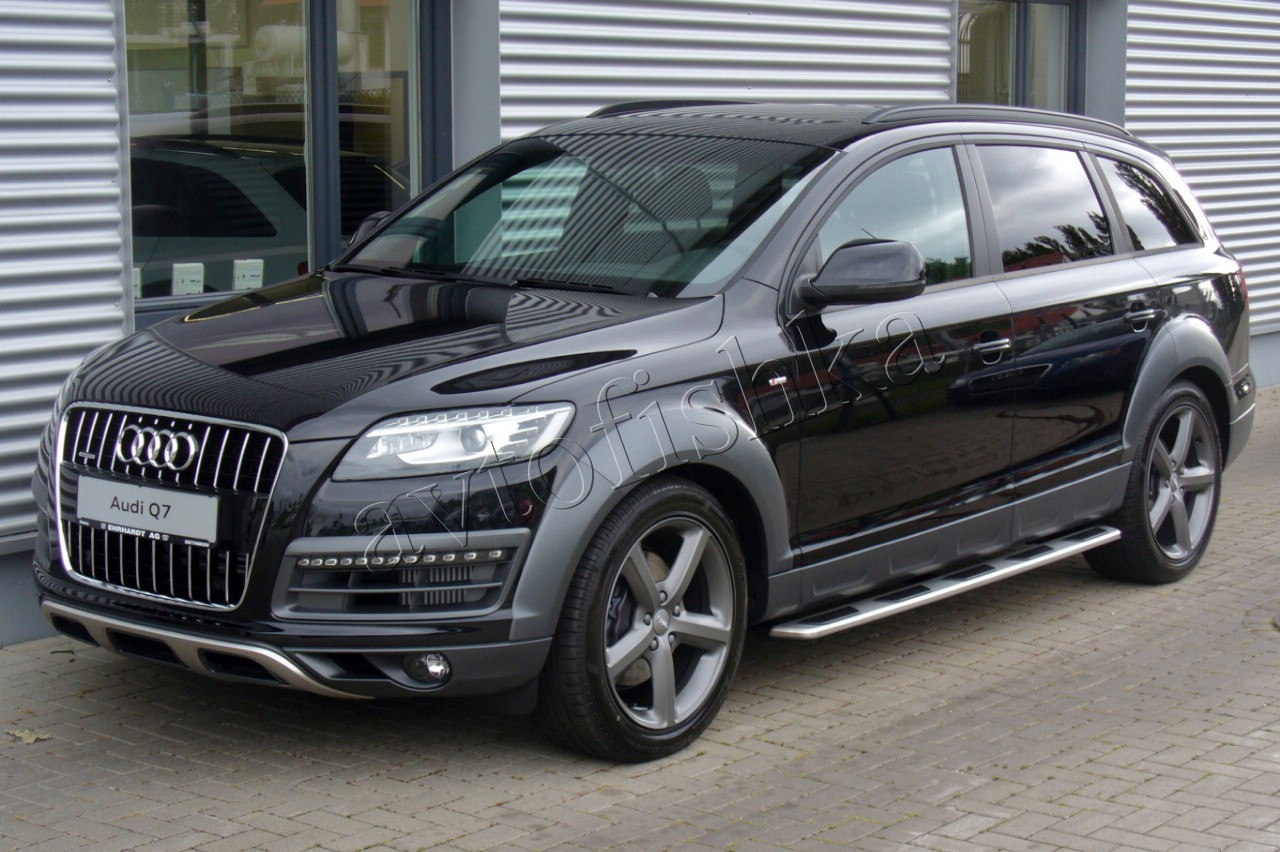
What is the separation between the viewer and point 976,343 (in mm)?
6070

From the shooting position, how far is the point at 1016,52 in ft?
44.2

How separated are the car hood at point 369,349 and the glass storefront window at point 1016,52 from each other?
8.11 metres

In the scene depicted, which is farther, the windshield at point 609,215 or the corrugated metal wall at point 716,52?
the corrugated metal wall at point 716,52

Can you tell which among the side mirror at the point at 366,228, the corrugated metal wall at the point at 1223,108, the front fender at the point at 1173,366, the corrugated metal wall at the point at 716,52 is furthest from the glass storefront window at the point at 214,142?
the corrugated metal wall at the point at 1223,108

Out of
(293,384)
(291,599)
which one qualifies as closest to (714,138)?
(293,384)

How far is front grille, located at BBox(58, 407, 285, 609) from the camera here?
4.63 meters

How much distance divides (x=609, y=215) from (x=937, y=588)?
69.3 inches

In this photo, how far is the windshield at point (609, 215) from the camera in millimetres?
5578

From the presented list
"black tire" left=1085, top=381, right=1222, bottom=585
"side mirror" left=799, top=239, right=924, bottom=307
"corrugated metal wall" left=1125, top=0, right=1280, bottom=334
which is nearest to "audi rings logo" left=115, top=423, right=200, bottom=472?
"side mirror" left=799, top=239, right=924, bottom=307

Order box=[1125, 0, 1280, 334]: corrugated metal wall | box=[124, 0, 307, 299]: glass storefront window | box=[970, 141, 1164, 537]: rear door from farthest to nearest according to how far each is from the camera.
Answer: box=[1125, 0, 1280, 334]: corrugated metal wall
box=[124, 0, 307, 299]: glass storefront window
box=[970, 141, 1164, 537]: rear door

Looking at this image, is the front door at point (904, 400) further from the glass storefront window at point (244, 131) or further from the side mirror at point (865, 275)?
the glass storefront window at point (244, 131)

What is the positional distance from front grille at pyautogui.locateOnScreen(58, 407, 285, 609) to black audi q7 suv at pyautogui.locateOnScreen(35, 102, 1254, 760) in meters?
0.01

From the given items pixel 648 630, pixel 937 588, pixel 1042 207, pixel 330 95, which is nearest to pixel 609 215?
pixel 648 630

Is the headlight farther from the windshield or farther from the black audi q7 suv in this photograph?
the windshield
